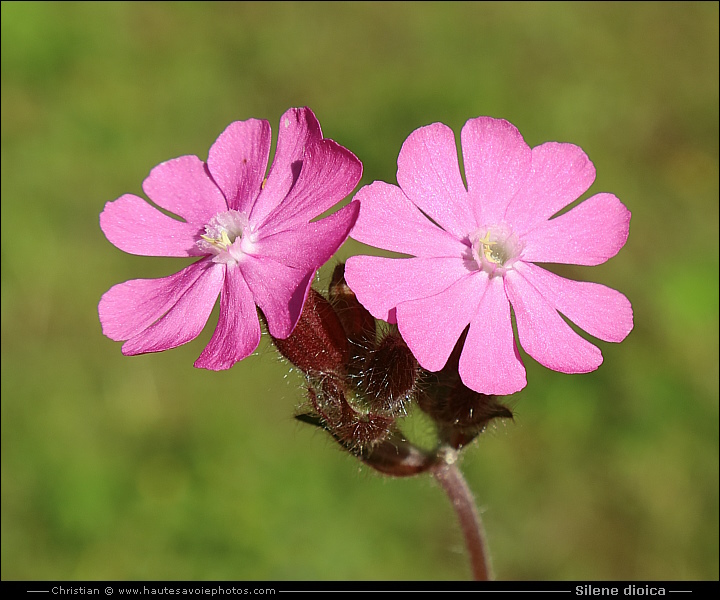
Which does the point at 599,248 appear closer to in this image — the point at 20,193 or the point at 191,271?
the point at 191,271

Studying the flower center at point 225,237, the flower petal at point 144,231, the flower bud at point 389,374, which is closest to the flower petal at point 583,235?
the flower bud at point 389,374

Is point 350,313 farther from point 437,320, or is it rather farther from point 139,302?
point 139,302

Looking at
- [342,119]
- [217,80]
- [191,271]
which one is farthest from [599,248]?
[217,80]

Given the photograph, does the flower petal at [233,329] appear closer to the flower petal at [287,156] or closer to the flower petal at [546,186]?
the flower petal at [287,156]

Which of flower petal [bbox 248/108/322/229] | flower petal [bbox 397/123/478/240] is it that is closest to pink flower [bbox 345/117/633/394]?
flower petal [bbox 397/123/478/240]

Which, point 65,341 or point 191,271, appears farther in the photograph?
point 65,341
